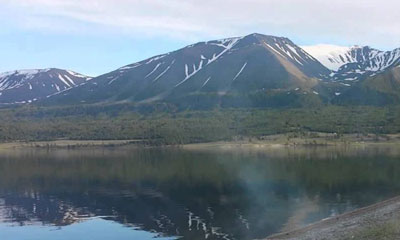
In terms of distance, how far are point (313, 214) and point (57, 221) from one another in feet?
88.1

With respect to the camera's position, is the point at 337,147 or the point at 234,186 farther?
the point at 337,147

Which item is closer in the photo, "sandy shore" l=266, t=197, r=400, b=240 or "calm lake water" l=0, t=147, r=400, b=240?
"sandy shore" l=266, t=197, r=400, b=240

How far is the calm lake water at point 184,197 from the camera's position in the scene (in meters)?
53.1

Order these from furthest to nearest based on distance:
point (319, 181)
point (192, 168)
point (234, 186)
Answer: point (192, 168) → point (319, 181) → point (234, 186)

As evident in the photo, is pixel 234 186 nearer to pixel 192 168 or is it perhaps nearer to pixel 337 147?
pixel 192 168

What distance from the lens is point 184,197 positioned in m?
72.8

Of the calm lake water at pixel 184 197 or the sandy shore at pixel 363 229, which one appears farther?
the calm lake water at pixel 184 197

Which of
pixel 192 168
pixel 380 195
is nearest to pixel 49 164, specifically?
pixel 192 168

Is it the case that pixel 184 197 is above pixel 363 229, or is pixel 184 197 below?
below

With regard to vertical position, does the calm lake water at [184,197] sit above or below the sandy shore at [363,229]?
below

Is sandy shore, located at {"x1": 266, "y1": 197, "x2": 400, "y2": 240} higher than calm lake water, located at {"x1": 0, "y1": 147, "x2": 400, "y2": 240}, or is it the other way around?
sandy shore, located at {"x1": 266, "y1": 197, "x2": 400, "y2": 240}

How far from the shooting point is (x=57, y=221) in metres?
58.9

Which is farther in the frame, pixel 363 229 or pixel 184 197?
pixel 184 197

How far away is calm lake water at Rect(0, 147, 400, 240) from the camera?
174ft
